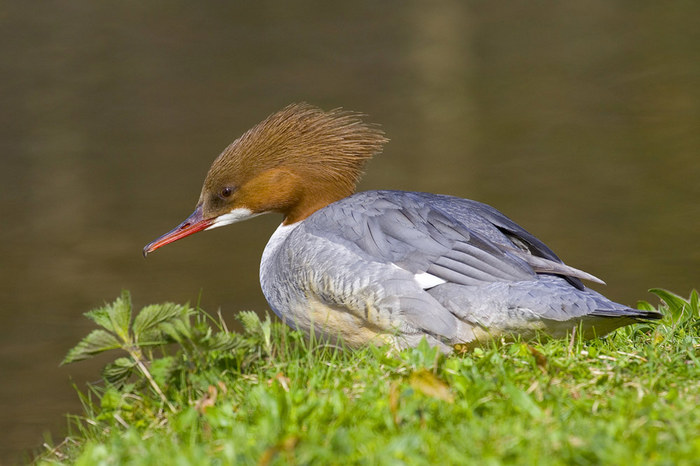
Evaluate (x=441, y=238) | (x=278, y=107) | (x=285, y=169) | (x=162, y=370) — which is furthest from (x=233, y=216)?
(x=278, y=107)

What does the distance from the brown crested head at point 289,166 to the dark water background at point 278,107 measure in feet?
6.09

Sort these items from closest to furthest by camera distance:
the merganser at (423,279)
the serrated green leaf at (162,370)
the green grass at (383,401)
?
1. the green grass at (383,401)
2. the serrated green leaf at (162,370)
3. the merganser at (423,279)

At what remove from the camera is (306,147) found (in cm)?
485

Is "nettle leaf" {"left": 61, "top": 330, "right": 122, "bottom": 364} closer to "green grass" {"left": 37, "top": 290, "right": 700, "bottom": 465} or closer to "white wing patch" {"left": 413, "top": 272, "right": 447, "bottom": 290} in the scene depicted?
"green grass" {"left": 37, "top": 290, "right": 700, "bottom": 465}

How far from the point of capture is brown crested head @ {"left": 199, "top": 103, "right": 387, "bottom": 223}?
4.79 meters

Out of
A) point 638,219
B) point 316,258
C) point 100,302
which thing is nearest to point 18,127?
point 100,302

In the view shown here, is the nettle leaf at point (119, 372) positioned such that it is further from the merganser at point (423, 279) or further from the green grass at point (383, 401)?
the merganser at point (423, 279)

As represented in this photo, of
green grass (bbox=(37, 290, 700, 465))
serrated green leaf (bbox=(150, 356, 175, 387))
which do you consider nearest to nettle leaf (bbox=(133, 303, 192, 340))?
green grass (bbox=(37, 290, 700, 465))

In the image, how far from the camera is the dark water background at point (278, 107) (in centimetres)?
787

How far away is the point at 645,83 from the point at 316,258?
10075mm

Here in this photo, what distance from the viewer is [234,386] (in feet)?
10.4

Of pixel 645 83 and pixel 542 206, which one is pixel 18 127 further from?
pixel 645 83

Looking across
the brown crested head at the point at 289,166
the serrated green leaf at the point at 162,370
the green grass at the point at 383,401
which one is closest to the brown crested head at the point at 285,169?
the brown crested head at the point at 289,166

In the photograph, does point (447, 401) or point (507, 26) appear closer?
point (447, 401)
